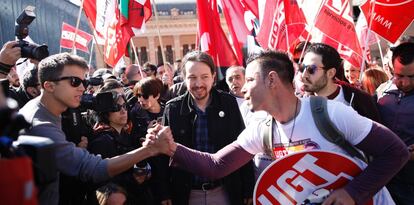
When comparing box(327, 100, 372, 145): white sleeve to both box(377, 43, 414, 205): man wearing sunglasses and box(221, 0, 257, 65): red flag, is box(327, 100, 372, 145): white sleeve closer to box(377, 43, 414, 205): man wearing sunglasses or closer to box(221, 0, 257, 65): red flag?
box(377, 43, 414, 205): man wearing sunglasses

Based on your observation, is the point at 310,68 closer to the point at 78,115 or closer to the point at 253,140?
the point at 253,140

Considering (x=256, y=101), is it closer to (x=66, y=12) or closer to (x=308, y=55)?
(x=308, y=55)

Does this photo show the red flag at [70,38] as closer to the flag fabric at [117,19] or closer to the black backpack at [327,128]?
the flag fabric at [117,19]

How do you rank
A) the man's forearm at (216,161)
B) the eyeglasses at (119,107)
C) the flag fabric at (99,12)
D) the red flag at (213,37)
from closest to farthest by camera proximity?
the man's forearm at (216,161), the eyeglasses at (119,107), the red flag at (213,37), the flag fabric at (99,12)

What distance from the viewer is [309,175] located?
2.04m

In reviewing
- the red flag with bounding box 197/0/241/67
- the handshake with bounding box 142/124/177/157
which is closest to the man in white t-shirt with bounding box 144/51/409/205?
the handshake with bounding box 142/124/177/157

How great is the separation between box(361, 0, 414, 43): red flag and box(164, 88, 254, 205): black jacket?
232cm

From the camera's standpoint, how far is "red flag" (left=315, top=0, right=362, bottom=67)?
17.0 feet

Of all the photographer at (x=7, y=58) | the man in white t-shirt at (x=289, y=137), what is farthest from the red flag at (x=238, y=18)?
the man in white t-shirt at (x=289, y=137)

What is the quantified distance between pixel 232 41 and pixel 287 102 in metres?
3.53

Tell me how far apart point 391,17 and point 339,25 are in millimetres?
721

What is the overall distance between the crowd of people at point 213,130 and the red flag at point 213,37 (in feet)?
1.84

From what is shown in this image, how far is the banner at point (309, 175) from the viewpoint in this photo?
78.7 inches

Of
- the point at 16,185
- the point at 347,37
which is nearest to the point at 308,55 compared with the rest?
the point at 347,37
